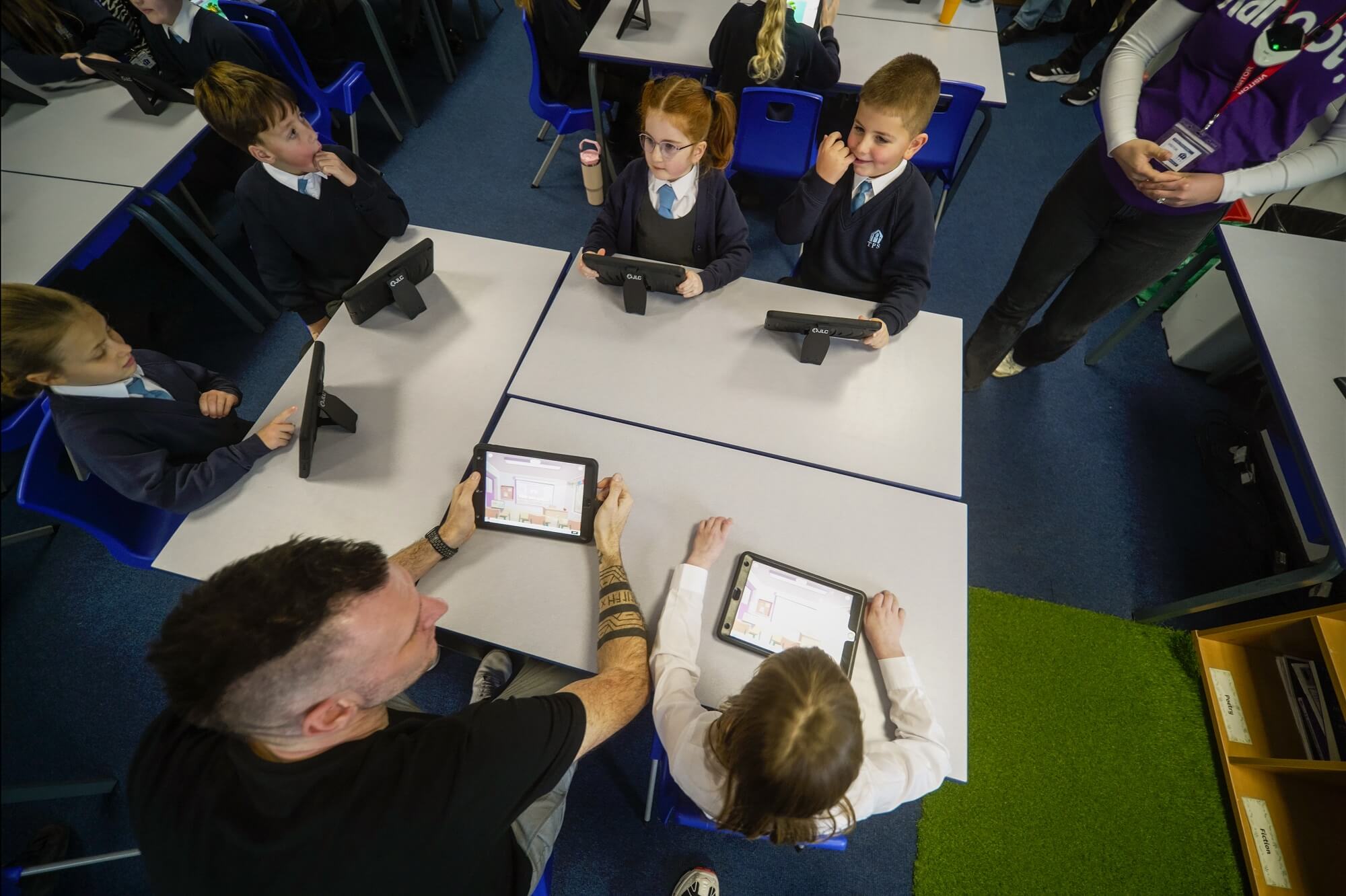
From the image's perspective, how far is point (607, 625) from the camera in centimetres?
123

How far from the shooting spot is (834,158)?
1.58 m

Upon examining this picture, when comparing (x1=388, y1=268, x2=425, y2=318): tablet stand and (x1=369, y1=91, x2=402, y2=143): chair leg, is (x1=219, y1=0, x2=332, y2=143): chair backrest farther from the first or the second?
(x1=388, y1=268, x2=425, y2=318): tablet stand

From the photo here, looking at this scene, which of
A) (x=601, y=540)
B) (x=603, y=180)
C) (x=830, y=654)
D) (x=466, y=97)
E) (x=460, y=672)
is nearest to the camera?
(x=830, y=654)

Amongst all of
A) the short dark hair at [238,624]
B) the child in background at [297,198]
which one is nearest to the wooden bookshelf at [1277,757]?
the short dark hair at [238,624]

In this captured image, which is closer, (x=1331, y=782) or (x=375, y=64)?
(x=1331, y=782)

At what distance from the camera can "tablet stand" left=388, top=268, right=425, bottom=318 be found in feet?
5.41

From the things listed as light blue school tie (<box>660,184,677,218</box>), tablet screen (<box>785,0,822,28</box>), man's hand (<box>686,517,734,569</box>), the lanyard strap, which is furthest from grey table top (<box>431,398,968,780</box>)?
tablet screen (<box>785,0,822,28</box>)

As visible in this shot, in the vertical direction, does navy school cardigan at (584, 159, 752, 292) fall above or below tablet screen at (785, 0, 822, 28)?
below

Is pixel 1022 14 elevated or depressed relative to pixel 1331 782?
elevated

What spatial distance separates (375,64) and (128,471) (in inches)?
145

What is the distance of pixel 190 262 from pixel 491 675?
203cm

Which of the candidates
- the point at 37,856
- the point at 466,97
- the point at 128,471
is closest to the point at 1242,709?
the point at 128,471

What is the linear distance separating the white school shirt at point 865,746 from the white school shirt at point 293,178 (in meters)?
1.71

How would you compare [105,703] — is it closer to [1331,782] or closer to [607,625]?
[607,625]
